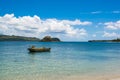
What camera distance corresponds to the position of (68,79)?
21.8 m

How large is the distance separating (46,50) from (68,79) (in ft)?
147

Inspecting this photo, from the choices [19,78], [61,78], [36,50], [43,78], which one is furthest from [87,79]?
[36,50]

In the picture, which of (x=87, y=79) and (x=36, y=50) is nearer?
(x=87, y=79)

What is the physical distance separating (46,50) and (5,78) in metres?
44.4

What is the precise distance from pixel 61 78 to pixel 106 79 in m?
3.97

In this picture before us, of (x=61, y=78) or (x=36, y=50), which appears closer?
(x=61, y=78)

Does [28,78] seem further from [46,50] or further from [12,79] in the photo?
[46,50]

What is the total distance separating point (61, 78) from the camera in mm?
22234

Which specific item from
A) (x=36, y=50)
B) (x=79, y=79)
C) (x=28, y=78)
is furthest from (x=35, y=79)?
(x=36, y=50)

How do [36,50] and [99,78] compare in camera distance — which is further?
[36,50]

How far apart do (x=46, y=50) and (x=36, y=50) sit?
4.57 metres

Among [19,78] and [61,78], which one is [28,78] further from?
[61,78]

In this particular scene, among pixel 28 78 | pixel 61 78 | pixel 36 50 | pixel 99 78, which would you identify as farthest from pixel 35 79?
pixel 36 50

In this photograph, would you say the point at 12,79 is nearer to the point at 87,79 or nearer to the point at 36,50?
the point at 87,79
